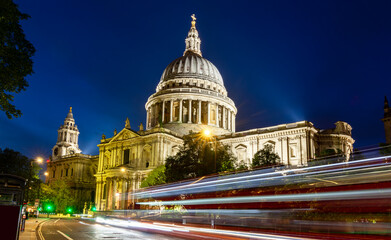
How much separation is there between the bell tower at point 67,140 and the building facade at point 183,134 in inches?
1350

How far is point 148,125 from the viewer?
91000 millimetres

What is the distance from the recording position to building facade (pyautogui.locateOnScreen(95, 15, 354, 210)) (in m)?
61.0

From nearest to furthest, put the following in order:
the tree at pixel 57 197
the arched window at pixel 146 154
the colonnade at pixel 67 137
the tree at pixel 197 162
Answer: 1. the tree at pixel 197 162
2. the arched window at pixel 146 154
3. the tree at pixel 57 197
4. the colonnade at pixel 67 137

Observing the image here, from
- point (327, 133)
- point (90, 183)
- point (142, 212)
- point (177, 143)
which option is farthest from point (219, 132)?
point (142, 212)

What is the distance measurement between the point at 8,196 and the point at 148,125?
7864cm

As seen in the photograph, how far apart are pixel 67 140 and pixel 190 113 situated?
48310 mm

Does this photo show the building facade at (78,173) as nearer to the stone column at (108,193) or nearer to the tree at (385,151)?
the stone column at (108,193)

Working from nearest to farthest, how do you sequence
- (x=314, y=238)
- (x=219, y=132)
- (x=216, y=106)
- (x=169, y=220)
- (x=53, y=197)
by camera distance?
(x=314, y=238), (x=169, y=220), (x=53, y=197), (x=219, y=132), (x=216, y=106)

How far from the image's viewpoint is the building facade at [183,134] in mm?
60969

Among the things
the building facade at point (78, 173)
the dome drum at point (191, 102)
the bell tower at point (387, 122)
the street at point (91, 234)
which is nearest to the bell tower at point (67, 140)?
the building facade at point (78, 173)

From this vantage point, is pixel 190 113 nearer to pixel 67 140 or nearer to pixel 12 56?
pixel 67 140

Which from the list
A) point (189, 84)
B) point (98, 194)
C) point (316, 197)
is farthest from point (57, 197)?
point (316, 197)

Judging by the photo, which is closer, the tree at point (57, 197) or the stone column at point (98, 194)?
the stone column at point (98, 194)

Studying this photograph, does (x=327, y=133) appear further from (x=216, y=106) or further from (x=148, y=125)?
(x=148, y=125)
